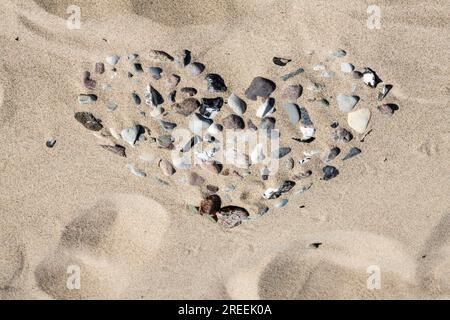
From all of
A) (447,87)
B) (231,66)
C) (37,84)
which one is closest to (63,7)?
(37,84)

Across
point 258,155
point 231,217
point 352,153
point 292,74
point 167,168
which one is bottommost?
point 231,217

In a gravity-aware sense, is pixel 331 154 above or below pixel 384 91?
below

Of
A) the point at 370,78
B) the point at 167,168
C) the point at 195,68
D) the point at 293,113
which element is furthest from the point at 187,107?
the point at 370,78

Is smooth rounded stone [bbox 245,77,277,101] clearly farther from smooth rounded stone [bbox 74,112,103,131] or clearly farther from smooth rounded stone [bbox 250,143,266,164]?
smooth rounded stone [bbox 74,112,103,131]

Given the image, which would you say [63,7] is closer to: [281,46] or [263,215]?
[281,46]

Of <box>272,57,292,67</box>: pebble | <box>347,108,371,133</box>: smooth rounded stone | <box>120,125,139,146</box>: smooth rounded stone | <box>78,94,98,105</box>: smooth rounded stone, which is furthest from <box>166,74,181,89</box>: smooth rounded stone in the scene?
<box>347,108,371,133</box>: smooth rounded stone

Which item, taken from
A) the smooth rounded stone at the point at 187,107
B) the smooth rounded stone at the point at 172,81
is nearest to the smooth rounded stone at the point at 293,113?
the smooth rounded stone at the point at 187,107

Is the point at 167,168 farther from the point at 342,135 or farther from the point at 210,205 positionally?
the point at 342,135
